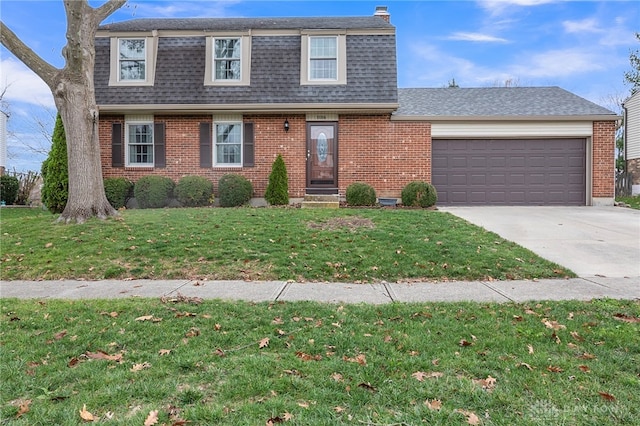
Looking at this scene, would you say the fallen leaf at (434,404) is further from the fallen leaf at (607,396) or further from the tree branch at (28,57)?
the tree branch at (28,57)

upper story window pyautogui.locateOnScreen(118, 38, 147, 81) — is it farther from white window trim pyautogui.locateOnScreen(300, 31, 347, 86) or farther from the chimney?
the chimney

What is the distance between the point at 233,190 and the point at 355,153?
411 cm

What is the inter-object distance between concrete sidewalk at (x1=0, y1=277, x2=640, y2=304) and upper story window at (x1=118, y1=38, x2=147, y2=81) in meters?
9.53

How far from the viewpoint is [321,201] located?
12.2m

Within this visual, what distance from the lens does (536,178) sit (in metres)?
13.4

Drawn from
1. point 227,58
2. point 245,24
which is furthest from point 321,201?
point 245,24

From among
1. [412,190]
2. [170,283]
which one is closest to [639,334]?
[170,283]

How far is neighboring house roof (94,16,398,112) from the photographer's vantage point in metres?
12.6

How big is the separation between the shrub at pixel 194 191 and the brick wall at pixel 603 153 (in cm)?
1264

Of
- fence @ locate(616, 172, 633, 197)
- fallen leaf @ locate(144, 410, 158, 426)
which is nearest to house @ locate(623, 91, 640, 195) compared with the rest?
fence @ locate(616, 172, 633, 197)

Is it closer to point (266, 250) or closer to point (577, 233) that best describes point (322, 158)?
point (266, 250)

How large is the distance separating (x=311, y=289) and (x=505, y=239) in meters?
4.53

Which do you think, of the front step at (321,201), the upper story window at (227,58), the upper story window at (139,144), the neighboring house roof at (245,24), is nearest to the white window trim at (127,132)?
the upper story window at (139,144)

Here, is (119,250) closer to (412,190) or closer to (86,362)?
(86,362)
